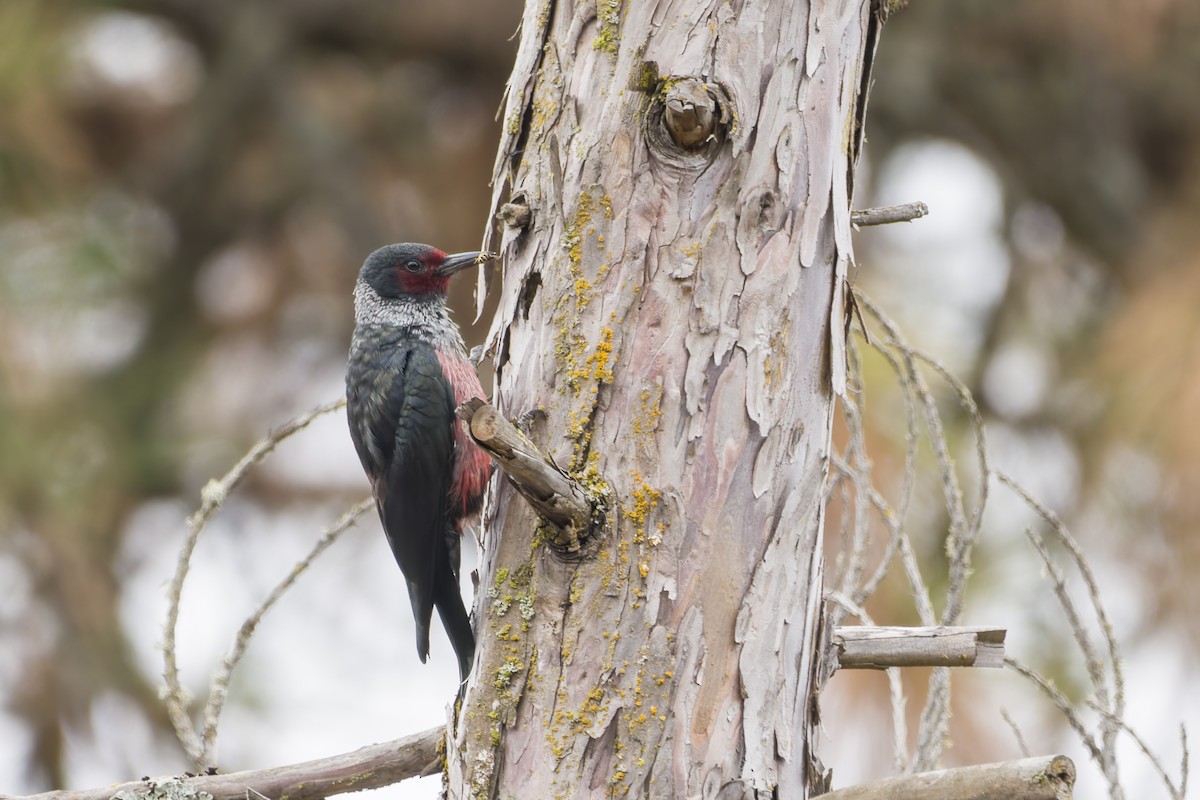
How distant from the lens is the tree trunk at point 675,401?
6.05ft

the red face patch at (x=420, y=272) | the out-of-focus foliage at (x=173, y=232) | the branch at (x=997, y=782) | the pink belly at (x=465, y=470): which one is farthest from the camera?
the out-of-focus foliage at (x=173, y=232)

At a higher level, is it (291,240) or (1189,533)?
(291,240)

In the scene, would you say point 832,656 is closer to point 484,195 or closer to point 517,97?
point 517,97

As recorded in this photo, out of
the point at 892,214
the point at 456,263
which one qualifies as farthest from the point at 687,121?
the point at 456,263

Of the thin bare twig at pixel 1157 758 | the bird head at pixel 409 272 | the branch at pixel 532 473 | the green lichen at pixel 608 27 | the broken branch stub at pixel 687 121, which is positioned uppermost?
the green lichen at pixel 608 27

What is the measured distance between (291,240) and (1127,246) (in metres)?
3.95

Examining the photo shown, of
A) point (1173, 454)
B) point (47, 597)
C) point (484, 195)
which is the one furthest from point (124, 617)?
point (1173, 454)

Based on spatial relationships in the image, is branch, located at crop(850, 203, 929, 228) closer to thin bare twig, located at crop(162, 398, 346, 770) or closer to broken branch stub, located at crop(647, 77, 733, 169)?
broken branch stub, located at crop(647, 77, 733, 169)

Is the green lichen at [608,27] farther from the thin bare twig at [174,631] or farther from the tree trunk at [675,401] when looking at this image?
the thin bare twig at [174,631]

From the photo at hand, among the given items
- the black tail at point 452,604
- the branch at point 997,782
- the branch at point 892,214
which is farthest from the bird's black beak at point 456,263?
the branch at point 997,782

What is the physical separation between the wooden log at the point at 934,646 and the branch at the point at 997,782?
28cm

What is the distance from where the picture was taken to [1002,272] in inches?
241

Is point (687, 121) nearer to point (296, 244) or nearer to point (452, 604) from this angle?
point (452, 604)

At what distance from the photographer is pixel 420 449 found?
2799 mm
